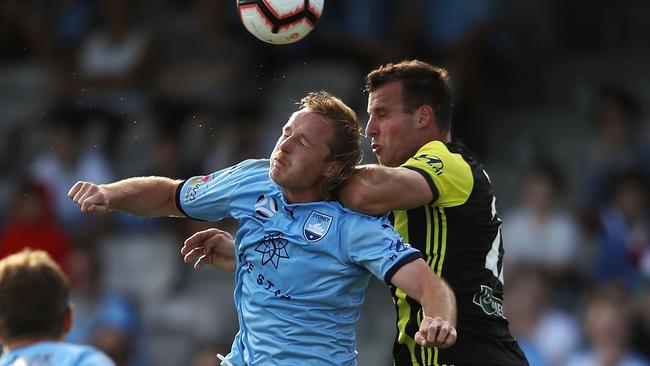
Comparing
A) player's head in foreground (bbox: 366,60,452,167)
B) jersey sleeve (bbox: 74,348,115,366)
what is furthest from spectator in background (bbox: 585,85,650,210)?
jersey sleeve (bbox: 74,348,115,366)

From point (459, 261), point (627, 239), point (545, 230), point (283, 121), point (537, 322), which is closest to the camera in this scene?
point (459, 261)

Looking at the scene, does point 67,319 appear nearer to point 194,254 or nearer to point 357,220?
point 194,254

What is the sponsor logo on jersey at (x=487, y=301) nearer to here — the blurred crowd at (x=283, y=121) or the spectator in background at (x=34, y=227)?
the blurred crowd at (x=283, y=121)

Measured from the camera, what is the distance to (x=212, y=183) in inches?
240

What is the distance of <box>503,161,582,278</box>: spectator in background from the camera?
11.0m

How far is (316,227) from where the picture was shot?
18.6ft

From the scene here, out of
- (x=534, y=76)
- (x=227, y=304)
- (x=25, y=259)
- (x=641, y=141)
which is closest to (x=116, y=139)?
(x=227, y=304)

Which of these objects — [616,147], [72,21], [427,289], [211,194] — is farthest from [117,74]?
[427,289]

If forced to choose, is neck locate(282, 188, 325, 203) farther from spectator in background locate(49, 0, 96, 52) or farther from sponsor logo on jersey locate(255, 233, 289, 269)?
spectator in background locate(49, 0, 96, 52)

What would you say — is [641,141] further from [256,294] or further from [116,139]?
[256,294]

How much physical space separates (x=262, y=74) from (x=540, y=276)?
393cm

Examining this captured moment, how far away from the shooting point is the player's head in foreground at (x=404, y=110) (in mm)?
6355

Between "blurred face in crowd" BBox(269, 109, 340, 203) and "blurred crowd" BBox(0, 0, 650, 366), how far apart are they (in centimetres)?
460

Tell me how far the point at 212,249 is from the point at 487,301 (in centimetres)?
127
